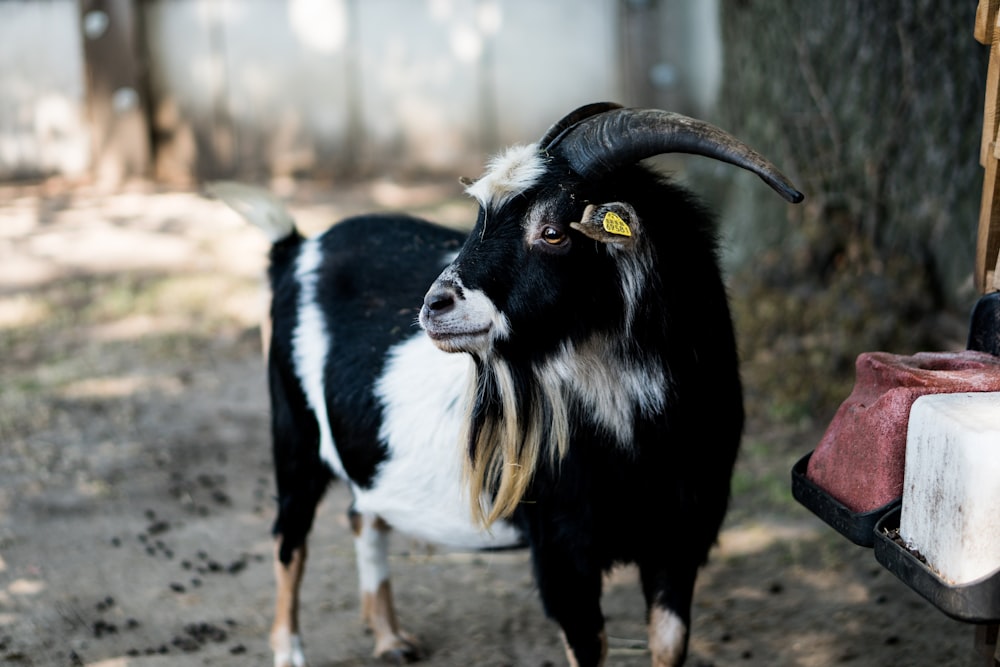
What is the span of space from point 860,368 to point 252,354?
15.9 feet

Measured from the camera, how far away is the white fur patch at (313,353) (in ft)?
12.0

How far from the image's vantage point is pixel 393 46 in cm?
1069

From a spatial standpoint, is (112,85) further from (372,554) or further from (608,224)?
(608,224)

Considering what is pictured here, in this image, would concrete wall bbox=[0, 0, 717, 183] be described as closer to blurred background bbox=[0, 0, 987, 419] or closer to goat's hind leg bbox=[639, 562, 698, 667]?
blurred background bbox=[0, 0, 987, 419]

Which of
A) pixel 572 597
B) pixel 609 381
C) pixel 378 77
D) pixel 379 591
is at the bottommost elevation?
pixel 379 591

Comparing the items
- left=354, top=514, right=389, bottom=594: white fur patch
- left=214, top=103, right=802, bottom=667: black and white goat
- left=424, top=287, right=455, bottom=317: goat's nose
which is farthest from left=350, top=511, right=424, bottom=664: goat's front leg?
left=424, top=287, right=455, bottom=317: goat's nose

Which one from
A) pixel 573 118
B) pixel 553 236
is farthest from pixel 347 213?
pixel 553 236

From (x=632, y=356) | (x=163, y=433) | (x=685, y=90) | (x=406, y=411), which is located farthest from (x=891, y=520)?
(x=685, y=90)

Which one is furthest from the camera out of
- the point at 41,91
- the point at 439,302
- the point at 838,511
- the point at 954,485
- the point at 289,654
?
the point at 41,91

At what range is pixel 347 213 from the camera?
9297mm

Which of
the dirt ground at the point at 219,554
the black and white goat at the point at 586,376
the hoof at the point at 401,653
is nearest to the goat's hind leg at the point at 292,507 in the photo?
the dirt ground at the point at 219,554

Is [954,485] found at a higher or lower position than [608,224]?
lower

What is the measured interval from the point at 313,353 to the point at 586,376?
114cm

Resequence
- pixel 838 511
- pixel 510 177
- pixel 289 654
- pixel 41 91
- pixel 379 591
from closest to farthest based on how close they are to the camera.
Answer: pixel 838 511 → pixel 510 177 → pixel 289 654 → pixel 379 591 → pixel 41 91
